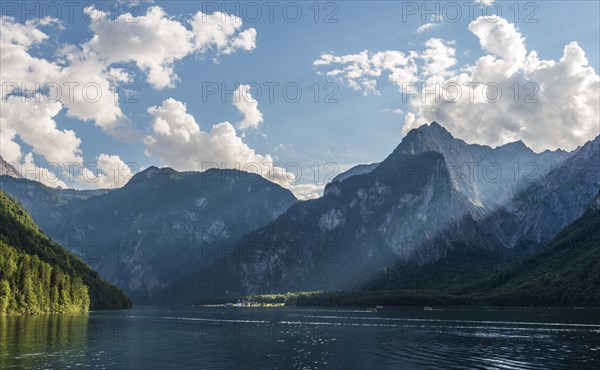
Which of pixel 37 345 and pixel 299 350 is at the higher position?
pixel 37 345

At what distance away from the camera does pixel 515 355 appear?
102750 mm

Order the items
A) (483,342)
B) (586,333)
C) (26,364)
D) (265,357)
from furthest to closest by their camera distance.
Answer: (586,333)
(483,342)
(265,357)
(26,364)

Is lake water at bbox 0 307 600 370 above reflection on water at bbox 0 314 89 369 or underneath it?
underneath

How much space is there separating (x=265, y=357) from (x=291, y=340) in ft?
118

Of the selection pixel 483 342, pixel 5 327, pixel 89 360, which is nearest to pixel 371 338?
pixel 483 342

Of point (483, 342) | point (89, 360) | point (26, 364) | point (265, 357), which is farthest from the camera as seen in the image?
point (483, 342)

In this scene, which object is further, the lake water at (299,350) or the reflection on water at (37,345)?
the lake water at (299,350)

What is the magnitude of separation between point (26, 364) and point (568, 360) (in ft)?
292

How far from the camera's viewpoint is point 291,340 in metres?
134

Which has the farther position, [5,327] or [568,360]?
[5,327]

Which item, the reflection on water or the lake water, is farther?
the lake water

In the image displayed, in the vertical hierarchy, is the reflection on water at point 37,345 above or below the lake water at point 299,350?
above

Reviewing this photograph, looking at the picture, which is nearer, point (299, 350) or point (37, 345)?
point (37, 345)

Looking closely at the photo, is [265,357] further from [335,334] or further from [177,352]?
[335,334]
